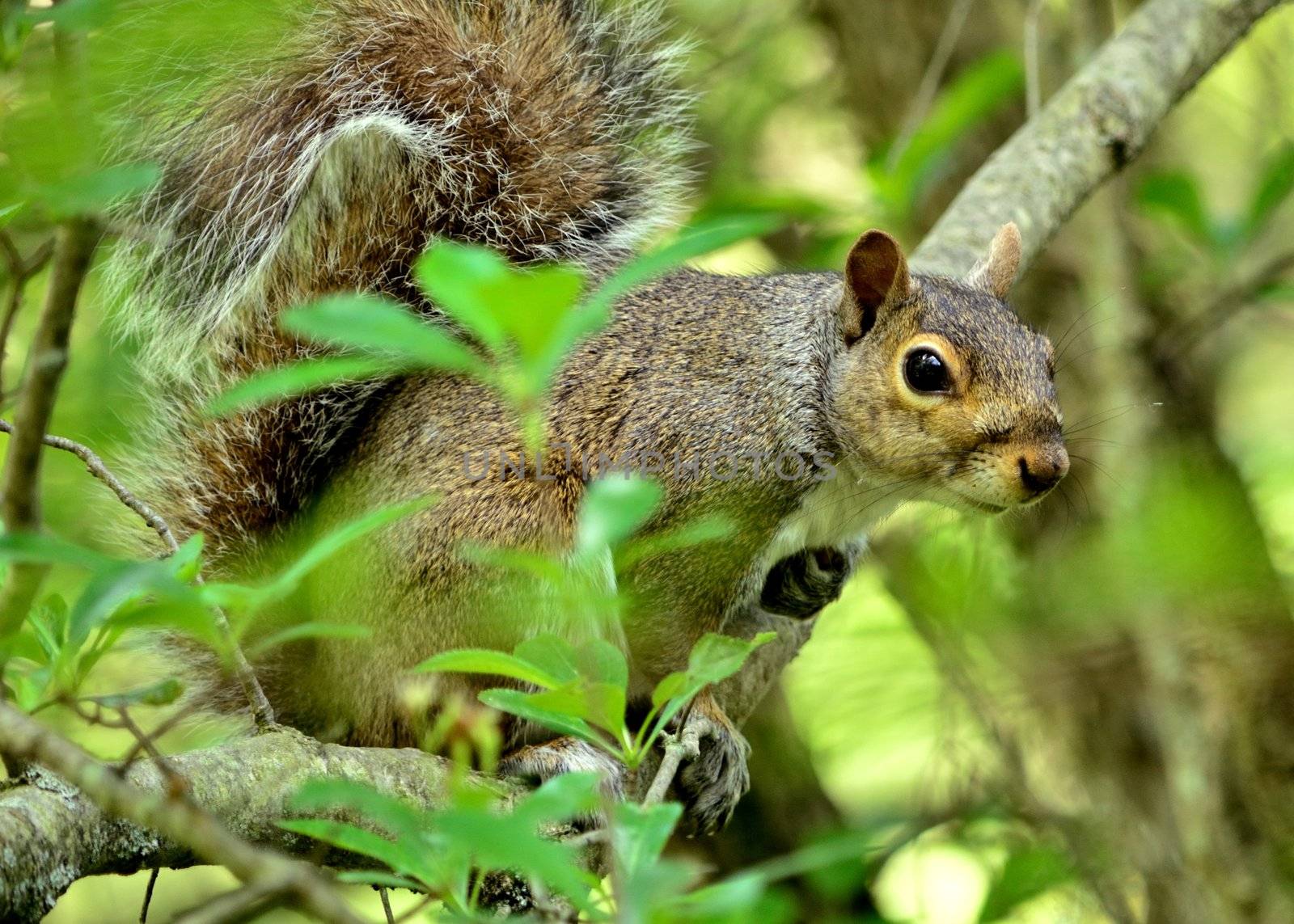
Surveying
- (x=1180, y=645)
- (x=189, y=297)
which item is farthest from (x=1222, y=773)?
(x=189, y=297)

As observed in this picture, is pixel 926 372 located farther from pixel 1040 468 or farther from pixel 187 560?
pixel 187 560

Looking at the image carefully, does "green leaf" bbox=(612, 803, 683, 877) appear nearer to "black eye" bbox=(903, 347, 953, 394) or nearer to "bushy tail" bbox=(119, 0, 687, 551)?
"black eye" bbox=(903, 347, 953, 394)

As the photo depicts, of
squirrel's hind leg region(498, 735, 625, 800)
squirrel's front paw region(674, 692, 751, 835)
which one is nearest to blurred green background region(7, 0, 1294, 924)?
squirrel's front paw region(674, 692, 751, 835)

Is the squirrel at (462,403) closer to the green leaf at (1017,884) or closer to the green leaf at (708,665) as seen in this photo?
the green leaf at (1017,884)

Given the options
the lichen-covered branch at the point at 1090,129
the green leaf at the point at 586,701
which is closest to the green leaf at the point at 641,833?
the green leaf at the point at 586,701

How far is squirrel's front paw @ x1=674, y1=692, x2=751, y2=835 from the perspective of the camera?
6.69 ft

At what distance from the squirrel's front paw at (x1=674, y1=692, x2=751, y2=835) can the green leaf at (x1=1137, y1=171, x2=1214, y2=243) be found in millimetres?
1418

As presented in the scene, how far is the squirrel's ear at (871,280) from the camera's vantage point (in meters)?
2.03

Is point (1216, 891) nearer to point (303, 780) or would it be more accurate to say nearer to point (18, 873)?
point (303, 780)

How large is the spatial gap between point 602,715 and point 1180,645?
2167 mm

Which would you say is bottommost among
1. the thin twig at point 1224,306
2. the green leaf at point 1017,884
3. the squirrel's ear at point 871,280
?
the green leaf at point 1017,884

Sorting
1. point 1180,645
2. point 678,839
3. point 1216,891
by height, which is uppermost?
point 1180,645

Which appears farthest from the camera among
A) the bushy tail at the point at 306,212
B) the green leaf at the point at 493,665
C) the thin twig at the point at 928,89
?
the thin twig at the point at 928,89

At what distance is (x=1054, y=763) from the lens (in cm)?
317
